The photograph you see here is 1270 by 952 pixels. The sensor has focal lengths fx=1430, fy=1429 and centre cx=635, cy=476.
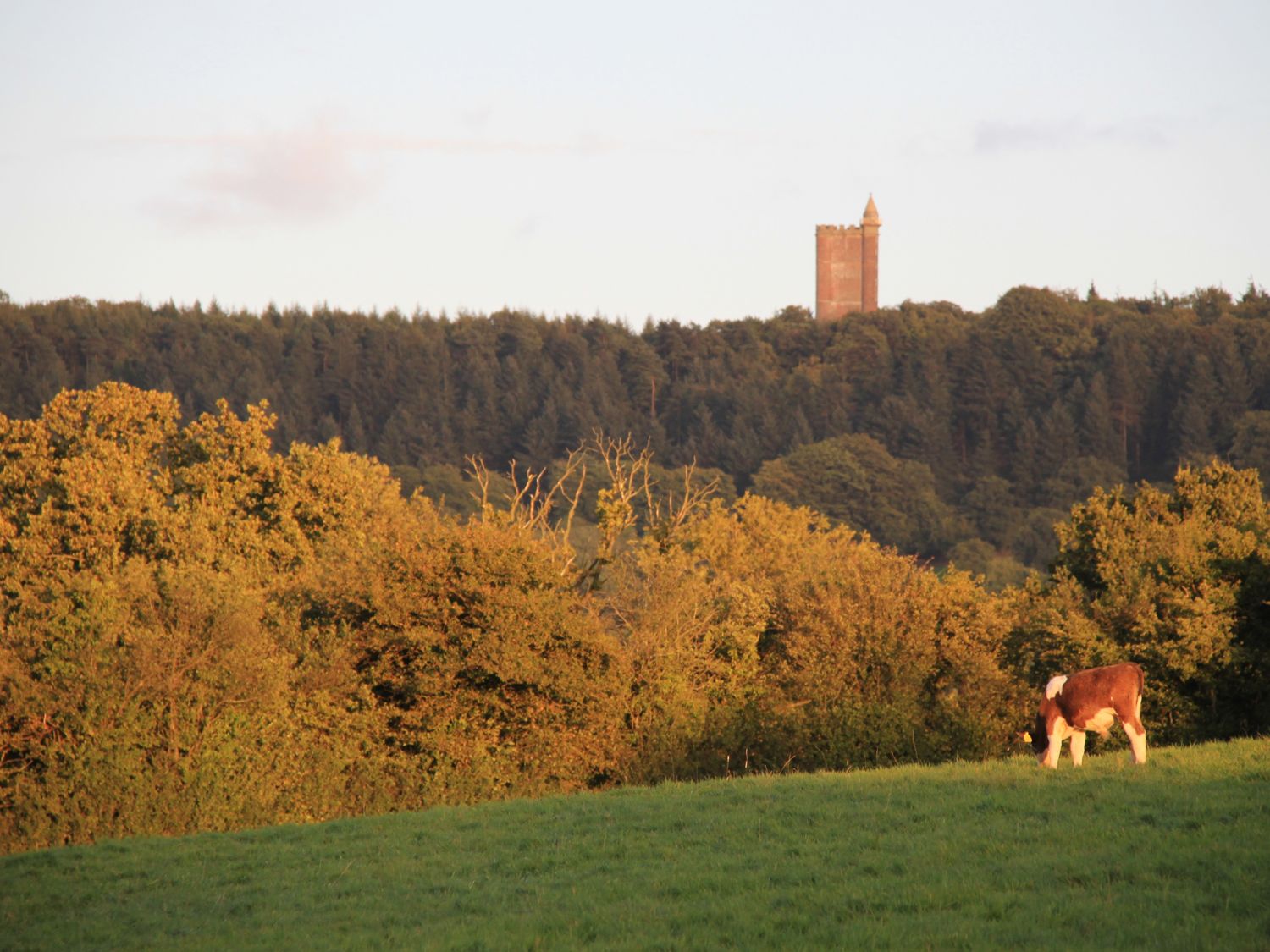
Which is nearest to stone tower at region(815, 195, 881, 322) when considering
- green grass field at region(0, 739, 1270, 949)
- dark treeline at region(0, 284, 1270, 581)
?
dark treeline at region(0, 284, 1270, 581)

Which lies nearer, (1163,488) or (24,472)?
(24,472)

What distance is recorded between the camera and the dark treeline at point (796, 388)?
4309 inches

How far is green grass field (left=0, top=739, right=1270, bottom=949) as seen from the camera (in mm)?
10164

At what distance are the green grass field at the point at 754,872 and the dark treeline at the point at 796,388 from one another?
8355 cm

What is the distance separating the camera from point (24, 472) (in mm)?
34531

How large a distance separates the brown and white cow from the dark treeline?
82641mm

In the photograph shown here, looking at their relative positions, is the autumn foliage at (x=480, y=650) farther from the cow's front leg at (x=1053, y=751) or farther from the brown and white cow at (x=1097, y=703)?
the brown and white cow at (x=1097, y=703)

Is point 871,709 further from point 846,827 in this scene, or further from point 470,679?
point 846,827

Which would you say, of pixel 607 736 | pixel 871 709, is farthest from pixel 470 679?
pixel 871 709

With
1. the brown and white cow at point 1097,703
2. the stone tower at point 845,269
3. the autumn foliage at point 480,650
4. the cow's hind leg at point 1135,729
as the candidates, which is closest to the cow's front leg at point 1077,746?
the brown and white cow at point 1097,703

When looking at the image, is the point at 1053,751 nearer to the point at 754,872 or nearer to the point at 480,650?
the point at 754,872

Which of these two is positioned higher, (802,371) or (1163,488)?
(802,371)

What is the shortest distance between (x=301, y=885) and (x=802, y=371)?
122m

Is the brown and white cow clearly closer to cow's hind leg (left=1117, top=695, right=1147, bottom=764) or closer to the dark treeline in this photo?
cow's hind leg (left=1117, top=695, right=1147, bottom=764)
